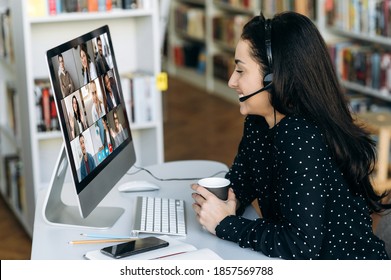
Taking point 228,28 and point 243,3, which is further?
point 228,28

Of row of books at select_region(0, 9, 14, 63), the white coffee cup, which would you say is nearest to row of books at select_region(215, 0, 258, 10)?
row of books at select_region(0, 9, 14, 63)

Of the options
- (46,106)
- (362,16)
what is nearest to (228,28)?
(362,16)

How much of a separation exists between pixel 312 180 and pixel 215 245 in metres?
0.29

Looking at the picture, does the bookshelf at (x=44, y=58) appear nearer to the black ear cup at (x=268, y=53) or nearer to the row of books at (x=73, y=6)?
the row of books at (x=73, y=6)

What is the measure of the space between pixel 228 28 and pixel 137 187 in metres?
4.51

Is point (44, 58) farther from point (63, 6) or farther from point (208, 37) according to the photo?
point (208, 37)

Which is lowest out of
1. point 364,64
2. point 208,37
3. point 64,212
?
point 208,37

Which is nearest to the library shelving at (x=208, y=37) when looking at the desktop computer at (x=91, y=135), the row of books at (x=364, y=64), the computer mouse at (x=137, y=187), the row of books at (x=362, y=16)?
the row of books at (x=362, y=16)

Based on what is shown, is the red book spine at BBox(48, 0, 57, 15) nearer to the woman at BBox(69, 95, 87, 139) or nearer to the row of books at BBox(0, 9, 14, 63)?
the row of books at BBox(0, 9, 14, 63)

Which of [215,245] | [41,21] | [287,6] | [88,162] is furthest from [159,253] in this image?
[287,6]

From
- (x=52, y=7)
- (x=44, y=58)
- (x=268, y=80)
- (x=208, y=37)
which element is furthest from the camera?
(x=208, y=37)

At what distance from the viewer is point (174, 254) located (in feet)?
5.61

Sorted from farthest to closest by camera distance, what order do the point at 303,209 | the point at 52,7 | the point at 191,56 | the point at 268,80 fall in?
the point at 191,56 < the point at 52,7 < the point at 268,80 < the point at 303,209
